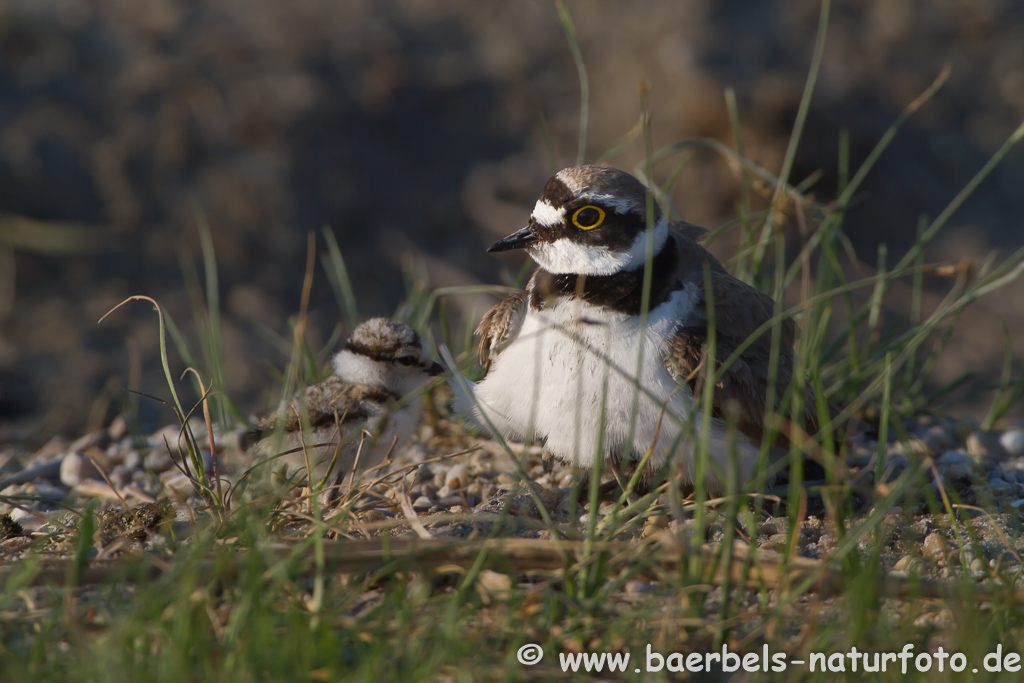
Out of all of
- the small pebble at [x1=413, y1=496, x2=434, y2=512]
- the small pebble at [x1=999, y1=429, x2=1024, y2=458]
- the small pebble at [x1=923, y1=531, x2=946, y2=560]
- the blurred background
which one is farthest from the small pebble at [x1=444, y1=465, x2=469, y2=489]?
the blurred background

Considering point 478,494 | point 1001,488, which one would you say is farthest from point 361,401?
point 1001,488

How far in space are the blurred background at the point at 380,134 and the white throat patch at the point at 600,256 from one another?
369 centimetres

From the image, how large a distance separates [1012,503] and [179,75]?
764 centimetres

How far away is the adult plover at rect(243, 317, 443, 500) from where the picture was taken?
3811 mm

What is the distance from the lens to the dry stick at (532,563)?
2.39m

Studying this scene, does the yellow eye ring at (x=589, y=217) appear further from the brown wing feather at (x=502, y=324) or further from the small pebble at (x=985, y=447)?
the small pebble at (x=985, y=447)

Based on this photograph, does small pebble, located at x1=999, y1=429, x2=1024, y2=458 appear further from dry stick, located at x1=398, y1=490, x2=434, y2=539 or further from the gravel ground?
dry stick, located at x1=398, y1=490, x2=434, y2=539

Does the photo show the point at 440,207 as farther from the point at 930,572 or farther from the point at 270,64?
the point at 930,572

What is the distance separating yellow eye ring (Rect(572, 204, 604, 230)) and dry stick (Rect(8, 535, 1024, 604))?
A: 137cm

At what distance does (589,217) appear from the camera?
353cm

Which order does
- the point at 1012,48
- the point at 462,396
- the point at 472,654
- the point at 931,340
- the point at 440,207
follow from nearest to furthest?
the point at 472,654, the point at 462,396, the point at 931,340, the point at 440,207, the point at 1012,48

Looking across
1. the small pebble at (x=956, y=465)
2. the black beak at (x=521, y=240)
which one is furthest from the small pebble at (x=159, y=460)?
the small pebble at (x=956, y=465)

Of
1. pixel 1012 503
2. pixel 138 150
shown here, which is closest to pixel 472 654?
pixel 1012 503

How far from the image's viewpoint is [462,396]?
12.5 feet
